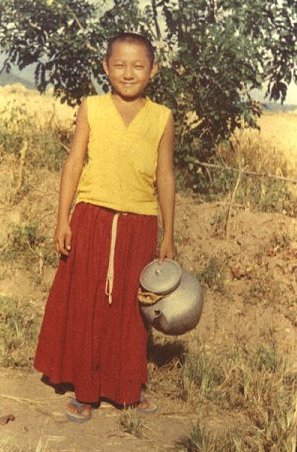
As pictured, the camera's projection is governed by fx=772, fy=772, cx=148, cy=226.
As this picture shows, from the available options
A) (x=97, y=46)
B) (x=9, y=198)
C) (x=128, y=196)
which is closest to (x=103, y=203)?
(x=128, y=196)

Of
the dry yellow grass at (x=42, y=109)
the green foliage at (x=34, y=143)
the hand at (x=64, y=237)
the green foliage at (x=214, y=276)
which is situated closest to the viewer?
the hand at (x=64, y=237)

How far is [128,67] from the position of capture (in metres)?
4.05

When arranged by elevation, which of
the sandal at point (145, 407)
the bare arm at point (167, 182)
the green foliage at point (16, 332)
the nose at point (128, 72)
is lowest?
the green foliage at point (16, 332)

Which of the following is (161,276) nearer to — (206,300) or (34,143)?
(206,300)

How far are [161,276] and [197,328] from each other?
209 cm

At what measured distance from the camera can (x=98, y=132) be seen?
4.12 metres

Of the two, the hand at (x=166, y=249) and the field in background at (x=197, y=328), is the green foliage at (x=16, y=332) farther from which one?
the hand at (x=166, y=249)

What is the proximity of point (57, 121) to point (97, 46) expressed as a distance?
1865 mm

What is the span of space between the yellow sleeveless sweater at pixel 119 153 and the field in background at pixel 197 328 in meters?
1.22

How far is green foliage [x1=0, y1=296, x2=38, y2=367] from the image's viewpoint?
5.12 metres

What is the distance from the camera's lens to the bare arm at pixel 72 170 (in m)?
4.14

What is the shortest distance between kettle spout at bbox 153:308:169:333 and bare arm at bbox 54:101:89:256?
66 cm

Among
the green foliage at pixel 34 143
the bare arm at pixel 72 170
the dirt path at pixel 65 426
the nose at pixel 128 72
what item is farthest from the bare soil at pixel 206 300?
the nose at pixel 128 72

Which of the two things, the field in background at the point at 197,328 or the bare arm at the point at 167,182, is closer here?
the field in background at the point at 197,328
